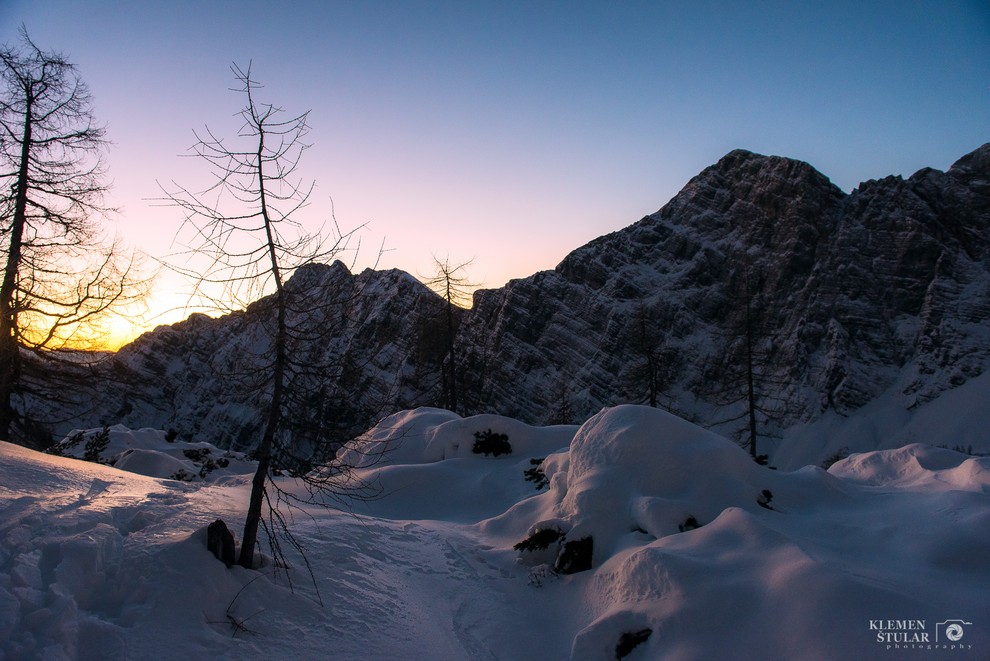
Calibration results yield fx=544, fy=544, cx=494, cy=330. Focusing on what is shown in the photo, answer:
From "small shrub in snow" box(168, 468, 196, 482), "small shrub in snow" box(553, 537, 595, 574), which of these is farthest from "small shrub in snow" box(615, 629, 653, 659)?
"small shrub in snow" box(168, 468, 196, 482)

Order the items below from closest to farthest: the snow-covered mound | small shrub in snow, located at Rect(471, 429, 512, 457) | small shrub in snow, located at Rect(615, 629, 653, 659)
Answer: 1. small shrub in snow, located at Rect(615, 629, 653, 659)
2. small shrub in snow, located at Rect(471, 429, 512, 457)
3. the snow-covered mound

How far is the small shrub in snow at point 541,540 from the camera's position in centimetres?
823

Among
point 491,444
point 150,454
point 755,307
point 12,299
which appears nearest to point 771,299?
point 755,307

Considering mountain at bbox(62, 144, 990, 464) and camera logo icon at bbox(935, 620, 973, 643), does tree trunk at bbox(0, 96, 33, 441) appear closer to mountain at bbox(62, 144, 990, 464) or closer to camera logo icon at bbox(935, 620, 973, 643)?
camera logo icon at bbox(935, 620, 973, 643)

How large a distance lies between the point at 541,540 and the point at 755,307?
60.1 metres

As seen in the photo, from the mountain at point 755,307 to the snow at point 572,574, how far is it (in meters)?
33.8

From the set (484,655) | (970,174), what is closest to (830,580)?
(484,655)

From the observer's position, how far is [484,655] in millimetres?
5836

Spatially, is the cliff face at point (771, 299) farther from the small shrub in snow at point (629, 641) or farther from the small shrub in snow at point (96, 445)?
the small shrub in snow at point (629, 641)

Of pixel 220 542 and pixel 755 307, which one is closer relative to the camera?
pixel 220 542

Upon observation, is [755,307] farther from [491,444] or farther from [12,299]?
[12,299]

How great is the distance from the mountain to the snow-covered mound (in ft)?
74.4

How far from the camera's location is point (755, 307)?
200 feet

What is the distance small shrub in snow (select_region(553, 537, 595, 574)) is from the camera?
7.58 m
